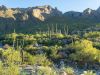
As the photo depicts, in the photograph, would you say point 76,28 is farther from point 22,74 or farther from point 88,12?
point 22,74

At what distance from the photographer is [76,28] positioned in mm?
151625

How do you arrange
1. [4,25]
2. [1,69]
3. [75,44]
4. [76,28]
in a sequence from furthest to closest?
[4,25] → [76,28] → [75,44] → [1,69]

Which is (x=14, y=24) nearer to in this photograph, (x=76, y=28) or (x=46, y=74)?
(x=76, y=28)

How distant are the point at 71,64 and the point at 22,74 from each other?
2943 cm

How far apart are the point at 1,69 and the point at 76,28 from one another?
111 metres

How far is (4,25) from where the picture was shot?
178 metres

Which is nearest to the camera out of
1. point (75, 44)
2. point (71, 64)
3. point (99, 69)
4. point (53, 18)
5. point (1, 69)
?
point (1, 69)

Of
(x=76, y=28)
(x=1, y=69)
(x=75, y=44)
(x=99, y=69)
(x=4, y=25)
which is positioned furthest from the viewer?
(x=4, y=25)

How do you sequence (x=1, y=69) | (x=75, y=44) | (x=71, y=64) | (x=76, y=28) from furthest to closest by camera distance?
(x=76, y=28), (x=75, y=44), (x=71, y=64), (x=1, y=69)

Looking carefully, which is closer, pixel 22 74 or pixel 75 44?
pixel 22 74

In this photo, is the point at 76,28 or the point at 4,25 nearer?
the point at 76,28

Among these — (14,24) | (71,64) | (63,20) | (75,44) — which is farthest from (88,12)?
(71,64)

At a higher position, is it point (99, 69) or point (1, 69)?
point (1, 69)

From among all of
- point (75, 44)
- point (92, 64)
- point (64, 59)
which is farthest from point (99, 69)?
point (75, 44)
